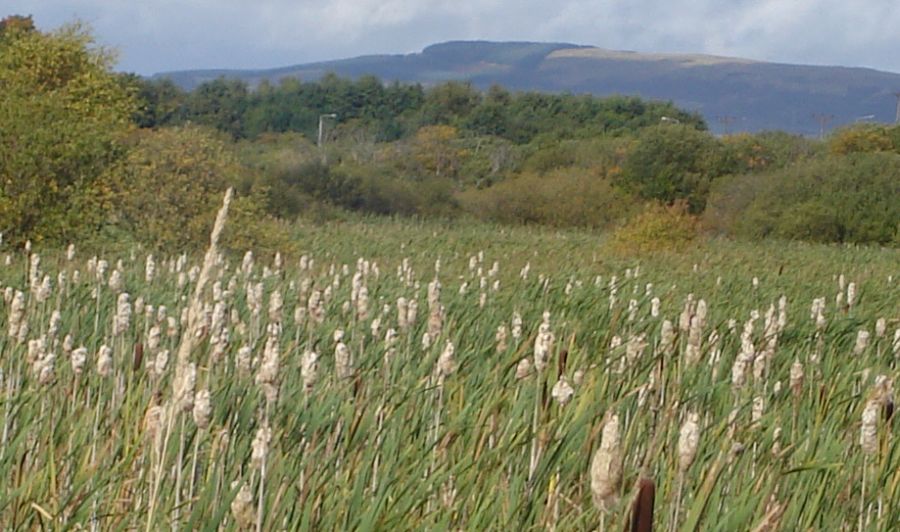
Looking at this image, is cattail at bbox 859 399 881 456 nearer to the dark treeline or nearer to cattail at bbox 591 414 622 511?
cattail at bbox 591 414 622 511

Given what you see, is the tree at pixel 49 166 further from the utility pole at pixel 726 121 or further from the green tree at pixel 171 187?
the utility pole at pixel 726 121

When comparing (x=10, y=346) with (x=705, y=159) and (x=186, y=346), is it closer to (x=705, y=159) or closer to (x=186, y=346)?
(x=186, y=346)

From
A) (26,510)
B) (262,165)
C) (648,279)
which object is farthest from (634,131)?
(26,510)

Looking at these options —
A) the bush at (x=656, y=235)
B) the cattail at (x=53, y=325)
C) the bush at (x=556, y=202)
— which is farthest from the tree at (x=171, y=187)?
the bush at (x=556, y=202)

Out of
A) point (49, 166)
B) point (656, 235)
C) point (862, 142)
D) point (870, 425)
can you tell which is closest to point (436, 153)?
point (862, 142)

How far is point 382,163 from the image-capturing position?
5788 centimetres

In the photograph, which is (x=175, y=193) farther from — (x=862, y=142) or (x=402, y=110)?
(x=402, y=110)

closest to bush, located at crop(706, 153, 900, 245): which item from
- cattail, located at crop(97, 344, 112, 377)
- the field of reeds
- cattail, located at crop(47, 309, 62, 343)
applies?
the field of reeds

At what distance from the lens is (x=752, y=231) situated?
1507 inches

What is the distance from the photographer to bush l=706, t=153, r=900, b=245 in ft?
123

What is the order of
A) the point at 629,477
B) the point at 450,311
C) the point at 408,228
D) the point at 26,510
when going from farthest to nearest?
the point at 408,228, the point at 450,311, the point at 629,477, the point at 26,510

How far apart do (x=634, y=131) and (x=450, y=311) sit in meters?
68.1

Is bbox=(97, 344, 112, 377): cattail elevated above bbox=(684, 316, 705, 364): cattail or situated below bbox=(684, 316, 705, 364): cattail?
above

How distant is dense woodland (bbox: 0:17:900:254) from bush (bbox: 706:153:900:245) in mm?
62
